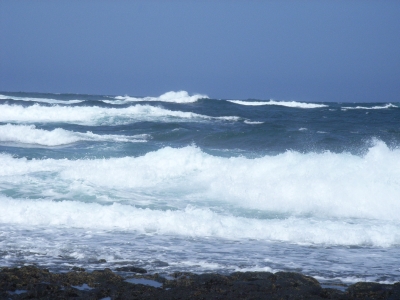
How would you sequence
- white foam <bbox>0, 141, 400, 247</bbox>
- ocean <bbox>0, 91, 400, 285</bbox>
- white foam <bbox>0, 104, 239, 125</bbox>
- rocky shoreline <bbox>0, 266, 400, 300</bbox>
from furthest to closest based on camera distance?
white foam <bbox>0, 104, 239, 125</bbox> < white foam <bbox>0, 141, 400, 247</bbox> < ocean <bbox>0, 91, 400, 285</bbox> < rocky shoreline <bbox>0, 266, 400, 300</bbox>

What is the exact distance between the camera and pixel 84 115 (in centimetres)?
3045

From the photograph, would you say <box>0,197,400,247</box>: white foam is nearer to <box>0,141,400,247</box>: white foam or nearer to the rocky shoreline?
<box>0,141,400,247</box>: white foam

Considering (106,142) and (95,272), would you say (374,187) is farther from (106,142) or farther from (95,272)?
(106,142)

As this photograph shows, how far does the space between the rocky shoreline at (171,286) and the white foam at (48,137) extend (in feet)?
48.0

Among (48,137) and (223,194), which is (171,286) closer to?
(223,194)

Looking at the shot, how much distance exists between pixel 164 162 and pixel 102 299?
29.2ft

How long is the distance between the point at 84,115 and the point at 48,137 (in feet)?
34.0

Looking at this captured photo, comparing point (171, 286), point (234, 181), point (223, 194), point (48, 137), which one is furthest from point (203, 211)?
point (48, 137)

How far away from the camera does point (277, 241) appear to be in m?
7.56

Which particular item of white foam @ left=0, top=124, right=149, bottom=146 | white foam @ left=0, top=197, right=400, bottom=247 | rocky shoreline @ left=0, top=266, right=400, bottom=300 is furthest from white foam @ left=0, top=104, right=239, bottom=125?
rocky shoreline @ left=0, top=266, right=400, bottom=300

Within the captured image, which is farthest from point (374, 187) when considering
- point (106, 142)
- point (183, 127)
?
point (183, 127)

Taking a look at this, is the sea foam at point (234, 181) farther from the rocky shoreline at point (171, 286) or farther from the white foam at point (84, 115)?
the white foam at point (84, 115)

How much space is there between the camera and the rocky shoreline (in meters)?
4.89

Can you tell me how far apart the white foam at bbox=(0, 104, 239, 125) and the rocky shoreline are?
22.8 meters
